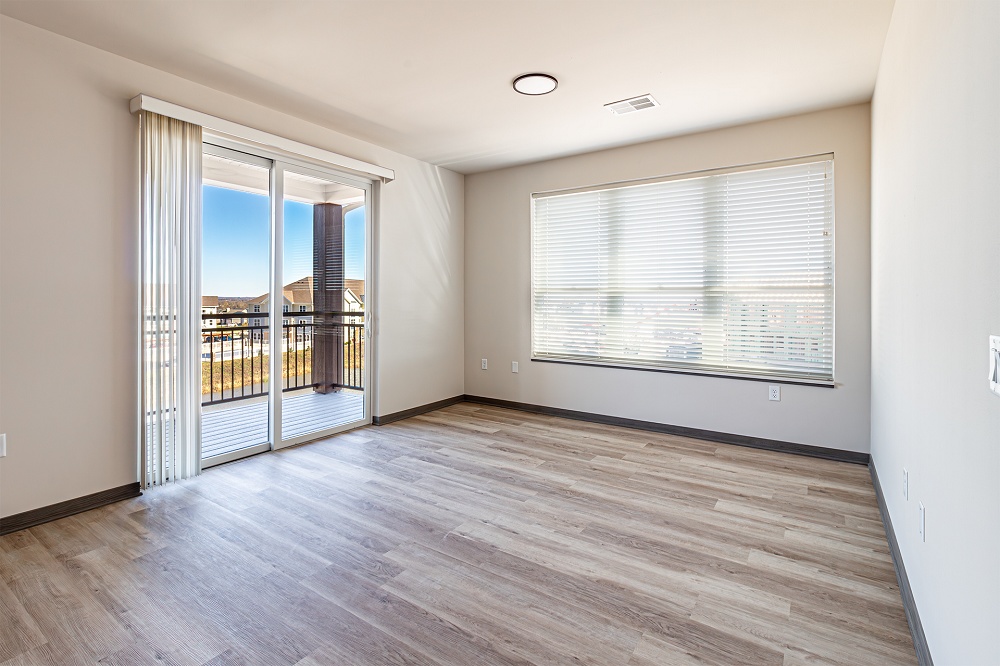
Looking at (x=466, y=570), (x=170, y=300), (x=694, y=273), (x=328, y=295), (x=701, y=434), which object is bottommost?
(x=466, y=570)

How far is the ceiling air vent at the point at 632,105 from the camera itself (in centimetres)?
350

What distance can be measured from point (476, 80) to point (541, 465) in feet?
8.52

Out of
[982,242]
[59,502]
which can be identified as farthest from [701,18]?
[59,502]

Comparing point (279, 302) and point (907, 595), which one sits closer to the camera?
point (907, 595)

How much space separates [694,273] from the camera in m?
4.32

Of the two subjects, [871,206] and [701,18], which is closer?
[701,18]

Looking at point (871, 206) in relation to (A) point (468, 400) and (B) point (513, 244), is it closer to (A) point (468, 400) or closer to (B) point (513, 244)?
(B) point (513, 244)

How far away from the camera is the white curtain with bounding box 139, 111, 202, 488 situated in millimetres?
3045

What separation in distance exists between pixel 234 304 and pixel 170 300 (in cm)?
54

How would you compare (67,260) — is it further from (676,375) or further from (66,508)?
(676,375)

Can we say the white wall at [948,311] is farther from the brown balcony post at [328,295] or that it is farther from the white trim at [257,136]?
the brown balcony post at [328,295]

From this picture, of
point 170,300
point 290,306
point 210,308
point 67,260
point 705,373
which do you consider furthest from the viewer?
point 705,373

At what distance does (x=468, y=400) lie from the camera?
576cm

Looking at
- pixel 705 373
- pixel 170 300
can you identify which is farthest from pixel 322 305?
pixel 705 373
